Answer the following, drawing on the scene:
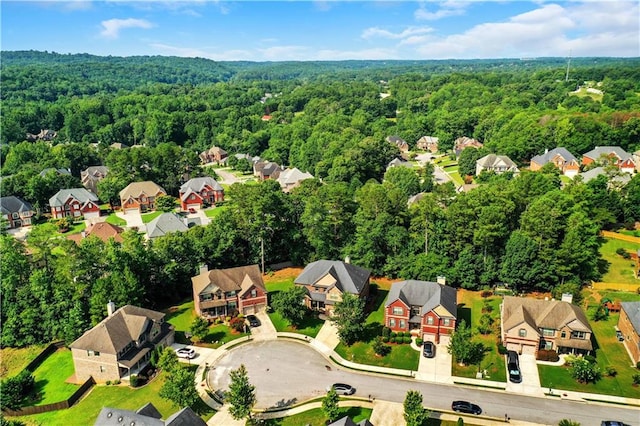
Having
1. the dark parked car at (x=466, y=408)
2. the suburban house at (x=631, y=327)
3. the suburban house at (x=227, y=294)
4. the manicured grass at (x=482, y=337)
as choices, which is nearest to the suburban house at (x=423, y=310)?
the manicured grass at (x=482, y=337)

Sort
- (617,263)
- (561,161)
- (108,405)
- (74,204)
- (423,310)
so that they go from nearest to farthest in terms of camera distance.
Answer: (108,405) < (423,310) < (617,263) < (74,204) < (561,161)

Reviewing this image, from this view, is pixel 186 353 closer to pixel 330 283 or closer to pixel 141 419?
pixel 141 419

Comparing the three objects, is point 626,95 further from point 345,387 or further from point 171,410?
point 171,410

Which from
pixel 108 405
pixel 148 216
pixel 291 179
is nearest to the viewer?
pixel 108 405

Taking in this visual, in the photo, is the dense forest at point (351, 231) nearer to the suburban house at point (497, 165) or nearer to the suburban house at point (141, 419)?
the suburban house at point (497, 165)

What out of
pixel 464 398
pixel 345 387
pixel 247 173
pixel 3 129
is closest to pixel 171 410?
pixel 345 387

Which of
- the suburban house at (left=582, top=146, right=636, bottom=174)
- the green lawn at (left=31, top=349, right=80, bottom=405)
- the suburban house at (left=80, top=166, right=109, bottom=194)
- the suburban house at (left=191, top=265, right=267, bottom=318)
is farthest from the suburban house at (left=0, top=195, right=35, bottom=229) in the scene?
the suburban house at (left=582, top=146, right=636, bottom=174)

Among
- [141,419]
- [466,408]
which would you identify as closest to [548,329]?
[466,408]
